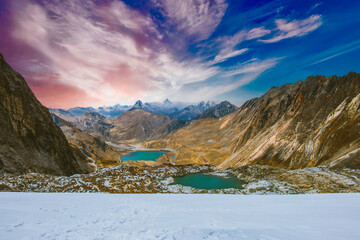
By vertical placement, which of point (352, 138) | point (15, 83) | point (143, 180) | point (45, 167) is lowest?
point (143, 180)

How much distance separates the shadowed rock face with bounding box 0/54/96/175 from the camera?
3919 cm

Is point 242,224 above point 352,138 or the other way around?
the other way around

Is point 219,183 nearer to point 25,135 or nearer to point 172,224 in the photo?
point 172,224

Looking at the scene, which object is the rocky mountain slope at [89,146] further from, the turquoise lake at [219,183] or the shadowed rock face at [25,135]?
the turquoise lake at [219,183]

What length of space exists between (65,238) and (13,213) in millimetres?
6013

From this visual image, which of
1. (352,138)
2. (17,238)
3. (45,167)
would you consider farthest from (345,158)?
(45,167)

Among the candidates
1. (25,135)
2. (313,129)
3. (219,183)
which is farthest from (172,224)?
(313,129)

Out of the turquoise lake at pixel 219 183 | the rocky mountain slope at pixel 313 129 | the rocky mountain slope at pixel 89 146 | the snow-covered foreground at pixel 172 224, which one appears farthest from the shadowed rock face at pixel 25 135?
the rocky mountain slope at pixel 313 129

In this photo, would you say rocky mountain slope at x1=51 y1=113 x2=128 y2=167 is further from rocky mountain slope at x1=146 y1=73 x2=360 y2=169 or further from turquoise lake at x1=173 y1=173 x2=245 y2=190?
rocky mountain slope at x1=146 y1=73 x2=360 y2=169

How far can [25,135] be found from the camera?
45.2 meters

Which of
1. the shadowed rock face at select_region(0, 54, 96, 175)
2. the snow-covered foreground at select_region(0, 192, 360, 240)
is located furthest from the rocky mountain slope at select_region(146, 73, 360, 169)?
the shadowed rock face at select_region(0, 54, 96, 175)

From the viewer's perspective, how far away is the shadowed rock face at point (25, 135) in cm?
3919

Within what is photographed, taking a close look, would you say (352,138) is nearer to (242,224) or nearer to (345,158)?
(345,158)

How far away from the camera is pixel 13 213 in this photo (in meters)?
10.2
